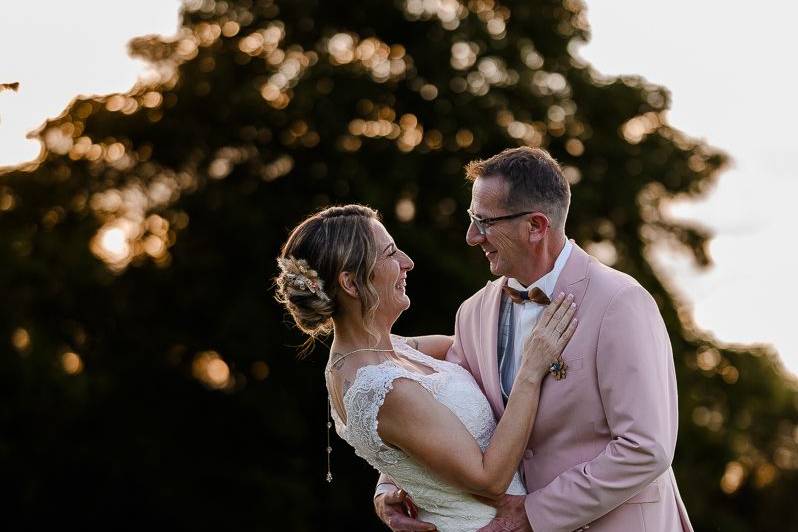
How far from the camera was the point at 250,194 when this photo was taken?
15414mm

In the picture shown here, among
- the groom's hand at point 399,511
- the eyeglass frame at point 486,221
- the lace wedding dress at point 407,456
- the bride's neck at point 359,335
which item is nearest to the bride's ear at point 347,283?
the bride's neck at point 359,335

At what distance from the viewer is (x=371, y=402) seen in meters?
4.40

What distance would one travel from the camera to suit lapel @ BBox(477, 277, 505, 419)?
4.58 m

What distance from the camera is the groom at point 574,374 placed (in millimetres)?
4082

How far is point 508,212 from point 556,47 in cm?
1192

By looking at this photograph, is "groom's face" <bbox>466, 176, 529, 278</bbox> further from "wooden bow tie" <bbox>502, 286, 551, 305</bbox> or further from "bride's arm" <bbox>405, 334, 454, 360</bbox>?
"bride's arm" <bbox>405, 334, 454, 360</bbox>

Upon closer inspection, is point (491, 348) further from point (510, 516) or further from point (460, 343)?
point (510, 516)

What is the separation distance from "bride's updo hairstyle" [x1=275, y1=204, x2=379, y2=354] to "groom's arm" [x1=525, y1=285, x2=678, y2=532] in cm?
93

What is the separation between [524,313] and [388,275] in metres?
0.55

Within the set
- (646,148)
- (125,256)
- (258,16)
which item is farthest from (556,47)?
(125,256)

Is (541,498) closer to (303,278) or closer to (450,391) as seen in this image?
(450,391)

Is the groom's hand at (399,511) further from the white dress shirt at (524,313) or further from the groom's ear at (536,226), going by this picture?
the groom's ear at (536,226)

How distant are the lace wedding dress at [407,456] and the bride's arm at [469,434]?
0.21 ft

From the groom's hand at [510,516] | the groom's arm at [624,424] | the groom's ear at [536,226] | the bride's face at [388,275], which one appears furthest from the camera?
the bride's face at [388,275]
